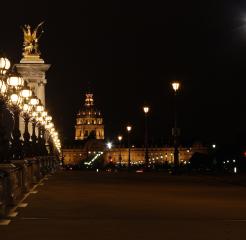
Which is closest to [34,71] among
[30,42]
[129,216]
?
[30,42]

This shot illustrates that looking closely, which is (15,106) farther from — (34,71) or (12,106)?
(34,71)

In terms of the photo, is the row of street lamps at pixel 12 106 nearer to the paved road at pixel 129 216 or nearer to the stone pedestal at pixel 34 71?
the paved road at pixel 129 216

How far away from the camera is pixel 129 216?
20.8 meters

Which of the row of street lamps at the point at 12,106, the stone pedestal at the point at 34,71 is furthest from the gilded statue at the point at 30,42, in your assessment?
the row of street lamps at the point at 12,106

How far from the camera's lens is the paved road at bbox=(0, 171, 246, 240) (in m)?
16.9


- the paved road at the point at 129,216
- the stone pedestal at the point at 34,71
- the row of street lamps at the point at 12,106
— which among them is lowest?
the paved road at the point at 129,216

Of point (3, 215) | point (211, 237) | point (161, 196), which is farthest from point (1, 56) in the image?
point (211, 237)

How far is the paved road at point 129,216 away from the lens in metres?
16.9

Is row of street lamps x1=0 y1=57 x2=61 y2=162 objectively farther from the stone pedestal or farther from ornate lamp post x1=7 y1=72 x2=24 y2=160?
the stone pedestal

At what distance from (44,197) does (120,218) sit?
8250mm

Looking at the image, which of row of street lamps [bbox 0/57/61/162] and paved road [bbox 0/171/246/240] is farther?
row of street lamps [bbox 0/57/61/162]

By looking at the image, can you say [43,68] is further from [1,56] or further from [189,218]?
[189,218]

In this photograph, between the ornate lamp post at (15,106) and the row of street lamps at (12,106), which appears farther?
the ornate lamp post at (15,106)

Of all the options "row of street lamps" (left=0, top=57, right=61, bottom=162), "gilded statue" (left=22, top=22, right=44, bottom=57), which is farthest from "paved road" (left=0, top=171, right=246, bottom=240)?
"gilded statue" (left=22, top=22, right=44, bottom=57)
